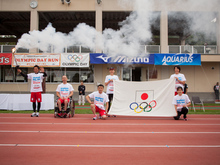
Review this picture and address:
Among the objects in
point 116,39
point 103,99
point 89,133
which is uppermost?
point 116,39

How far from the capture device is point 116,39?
1407 cm

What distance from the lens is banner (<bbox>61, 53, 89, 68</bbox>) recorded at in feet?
57.2

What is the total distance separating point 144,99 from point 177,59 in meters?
10.7

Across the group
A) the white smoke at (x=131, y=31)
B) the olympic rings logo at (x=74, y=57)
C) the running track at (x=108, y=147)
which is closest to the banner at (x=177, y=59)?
the white smoke at (x=131, y=31)

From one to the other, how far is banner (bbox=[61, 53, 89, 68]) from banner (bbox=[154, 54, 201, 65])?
6.38 m

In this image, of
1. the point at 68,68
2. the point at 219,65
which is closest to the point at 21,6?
the point at 68,68

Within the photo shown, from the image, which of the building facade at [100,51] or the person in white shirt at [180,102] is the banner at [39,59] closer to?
the building facade at [100,51]

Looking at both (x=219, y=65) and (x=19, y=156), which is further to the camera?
(x=219, y=65)

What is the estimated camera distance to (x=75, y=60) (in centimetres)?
1753

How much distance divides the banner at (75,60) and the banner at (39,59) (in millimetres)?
551

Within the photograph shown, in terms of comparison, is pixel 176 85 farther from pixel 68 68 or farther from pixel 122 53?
pixel 68 68

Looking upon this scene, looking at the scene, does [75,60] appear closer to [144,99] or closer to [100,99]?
[100,99]

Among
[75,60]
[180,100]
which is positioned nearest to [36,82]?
[180,100]

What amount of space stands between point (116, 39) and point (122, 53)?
151 cm
